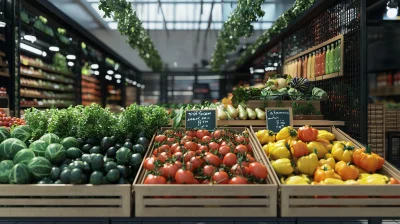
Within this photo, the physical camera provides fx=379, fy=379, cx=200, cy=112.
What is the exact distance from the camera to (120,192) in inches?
99.0

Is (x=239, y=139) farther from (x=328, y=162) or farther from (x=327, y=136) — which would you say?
(x=327, y=136)

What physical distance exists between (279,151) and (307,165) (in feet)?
0.85

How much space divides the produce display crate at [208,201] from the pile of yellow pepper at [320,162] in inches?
12.9

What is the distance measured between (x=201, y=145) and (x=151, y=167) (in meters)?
0.65

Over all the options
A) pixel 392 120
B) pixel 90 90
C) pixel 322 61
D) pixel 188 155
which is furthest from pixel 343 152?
pixel 90 90

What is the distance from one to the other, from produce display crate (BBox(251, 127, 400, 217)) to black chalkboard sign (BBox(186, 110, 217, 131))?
4.57 ft

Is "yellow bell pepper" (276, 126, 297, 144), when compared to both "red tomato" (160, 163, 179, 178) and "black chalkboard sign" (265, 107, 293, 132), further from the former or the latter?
"red tomato" (160, 163, 179, 178)

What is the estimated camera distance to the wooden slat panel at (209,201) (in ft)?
8.18

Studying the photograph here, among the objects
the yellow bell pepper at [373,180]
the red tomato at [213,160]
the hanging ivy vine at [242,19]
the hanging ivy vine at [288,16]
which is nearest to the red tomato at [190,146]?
the red tomato at [213,160]

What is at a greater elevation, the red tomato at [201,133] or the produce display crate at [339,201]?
the red tomato at [201,133]

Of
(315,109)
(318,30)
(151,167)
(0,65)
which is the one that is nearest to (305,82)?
(315,109)

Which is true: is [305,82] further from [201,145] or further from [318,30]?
[201,145]

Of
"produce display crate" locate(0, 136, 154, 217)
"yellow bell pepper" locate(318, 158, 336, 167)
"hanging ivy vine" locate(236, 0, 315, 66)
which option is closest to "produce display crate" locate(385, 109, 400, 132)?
"hanging ivy vine" locate(236, 0, 315, 66)

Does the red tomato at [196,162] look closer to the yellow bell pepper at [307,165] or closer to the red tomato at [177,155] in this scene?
the red tomato at [177,155]
